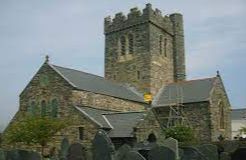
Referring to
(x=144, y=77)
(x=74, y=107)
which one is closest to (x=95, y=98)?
(x=74, y=107)

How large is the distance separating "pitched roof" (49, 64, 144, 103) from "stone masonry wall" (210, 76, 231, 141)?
7346 millimetres

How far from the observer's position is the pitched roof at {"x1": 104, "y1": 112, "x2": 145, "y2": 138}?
34.0m

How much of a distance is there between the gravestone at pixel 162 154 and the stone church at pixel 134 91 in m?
23.1

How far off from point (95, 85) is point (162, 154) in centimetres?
→ 3098

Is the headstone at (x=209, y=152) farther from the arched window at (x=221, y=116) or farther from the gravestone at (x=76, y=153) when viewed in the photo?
→ the arched window at (x=221, y=116)

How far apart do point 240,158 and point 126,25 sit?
3866 cm

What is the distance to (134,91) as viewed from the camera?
4606 centimetres

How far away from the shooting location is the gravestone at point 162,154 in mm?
9719

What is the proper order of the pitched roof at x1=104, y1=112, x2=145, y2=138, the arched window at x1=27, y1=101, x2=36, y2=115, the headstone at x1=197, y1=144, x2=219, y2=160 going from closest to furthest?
the headstone at x1=197, y1=144, x2=219, y2=160
the pitched roof at x1=104, y1=112, x2=145, y2=138
the arched window at x1=27, y1=101, x2=36, y2=115

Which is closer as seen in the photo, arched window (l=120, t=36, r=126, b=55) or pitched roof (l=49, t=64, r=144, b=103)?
pitched roof (l=49, t=64, r=144, b=103)

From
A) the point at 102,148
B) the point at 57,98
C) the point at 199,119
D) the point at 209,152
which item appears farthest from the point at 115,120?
the point at 102,148

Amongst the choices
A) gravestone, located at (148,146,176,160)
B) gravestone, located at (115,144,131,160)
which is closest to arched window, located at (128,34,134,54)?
gravestone, located at (115,144,131,160)

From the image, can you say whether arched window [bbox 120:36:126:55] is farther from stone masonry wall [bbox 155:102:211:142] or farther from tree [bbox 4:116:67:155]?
tree [bbox 4:116:67:155]

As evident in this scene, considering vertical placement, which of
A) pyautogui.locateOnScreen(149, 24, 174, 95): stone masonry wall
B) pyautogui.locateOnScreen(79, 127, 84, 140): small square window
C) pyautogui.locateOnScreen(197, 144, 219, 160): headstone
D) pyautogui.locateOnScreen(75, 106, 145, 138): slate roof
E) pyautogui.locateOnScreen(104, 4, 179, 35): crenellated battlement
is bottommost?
pyautogui.locateOnScreen(197, 144, 219, 160): headstone
